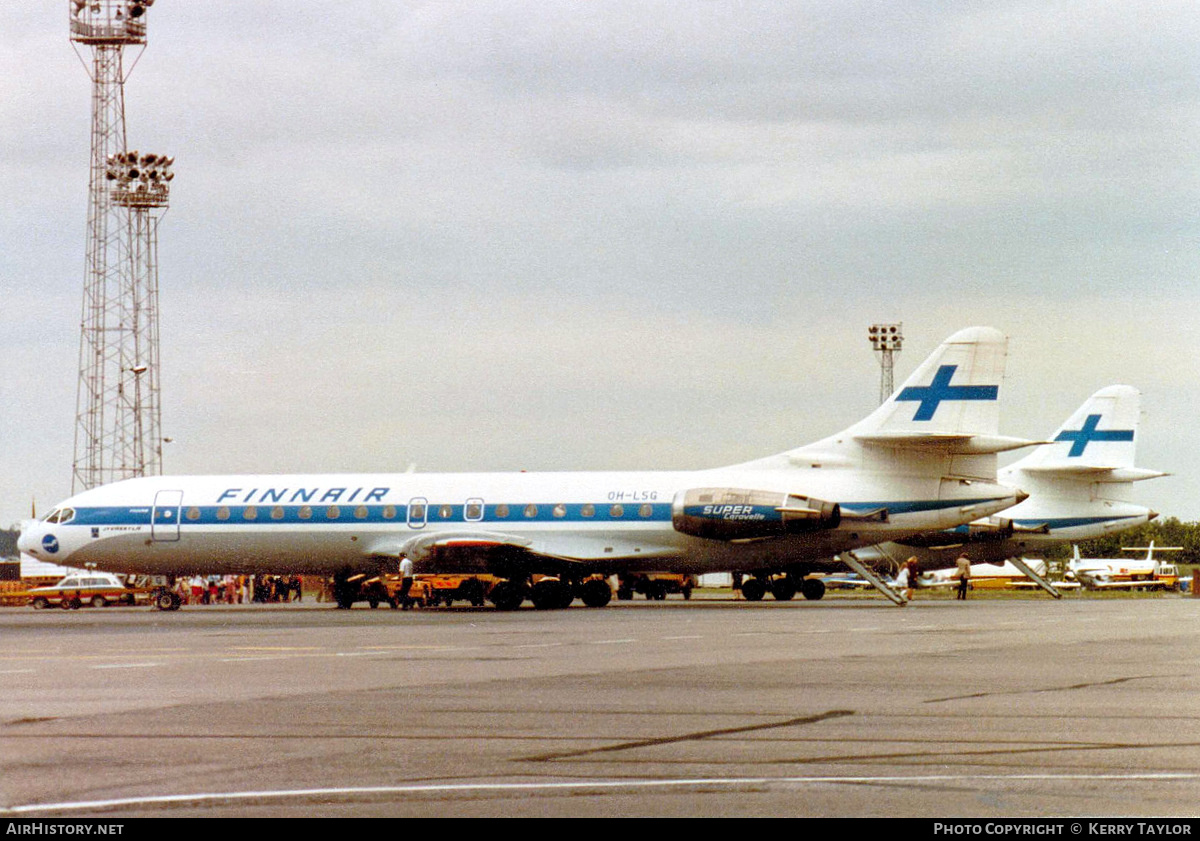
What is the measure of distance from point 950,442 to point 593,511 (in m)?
9.71

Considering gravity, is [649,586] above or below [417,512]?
below

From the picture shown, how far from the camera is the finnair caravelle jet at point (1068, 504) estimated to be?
53562 mm

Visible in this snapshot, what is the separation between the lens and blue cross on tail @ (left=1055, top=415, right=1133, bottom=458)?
56.4 m

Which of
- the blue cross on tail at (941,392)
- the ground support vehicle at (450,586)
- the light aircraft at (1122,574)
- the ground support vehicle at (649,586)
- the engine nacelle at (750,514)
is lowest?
the light aircraft at (1122,574)

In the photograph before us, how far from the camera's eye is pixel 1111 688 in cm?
1539

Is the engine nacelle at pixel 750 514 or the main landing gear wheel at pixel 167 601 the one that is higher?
the engine nacelle at pixel 750 514

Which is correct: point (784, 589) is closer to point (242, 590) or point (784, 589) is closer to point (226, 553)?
point (226, 553)

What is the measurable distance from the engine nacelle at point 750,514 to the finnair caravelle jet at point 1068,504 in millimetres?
12564

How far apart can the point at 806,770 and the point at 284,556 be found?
38.1m

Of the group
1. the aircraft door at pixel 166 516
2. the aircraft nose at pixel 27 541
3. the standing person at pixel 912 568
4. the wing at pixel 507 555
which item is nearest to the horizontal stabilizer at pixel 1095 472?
the standing person at pixel 912 568

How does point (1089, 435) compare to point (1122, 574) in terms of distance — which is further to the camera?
point (1122, 574)

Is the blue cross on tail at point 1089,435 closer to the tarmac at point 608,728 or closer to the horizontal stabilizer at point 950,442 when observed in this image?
the horizontal stabilizer at point 950,442

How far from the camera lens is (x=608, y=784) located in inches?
360

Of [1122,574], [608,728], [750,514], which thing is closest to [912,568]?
[750,514]
